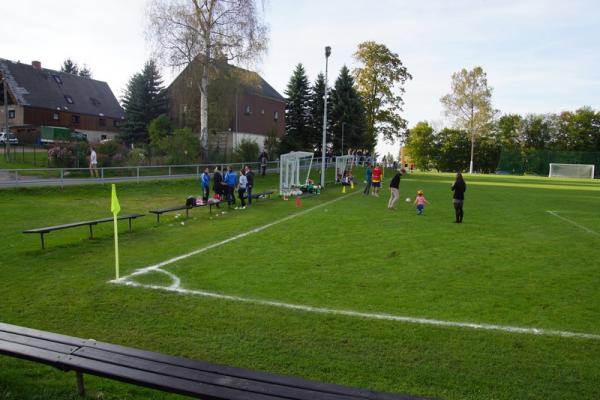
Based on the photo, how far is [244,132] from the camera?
152ft

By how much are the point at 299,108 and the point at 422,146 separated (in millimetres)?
34822

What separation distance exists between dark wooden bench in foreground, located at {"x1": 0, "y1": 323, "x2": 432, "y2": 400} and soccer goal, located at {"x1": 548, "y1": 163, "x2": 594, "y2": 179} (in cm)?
6731

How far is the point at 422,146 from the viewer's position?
249 ft

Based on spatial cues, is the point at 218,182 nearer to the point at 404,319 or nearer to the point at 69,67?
the point at 404,319

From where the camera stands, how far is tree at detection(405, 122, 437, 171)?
248 ft

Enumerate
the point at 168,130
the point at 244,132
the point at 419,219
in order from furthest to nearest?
the point at 244,132 → the point at 168,130 → the point at 419,219

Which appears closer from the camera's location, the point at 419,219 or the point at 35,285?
the point at 35,285

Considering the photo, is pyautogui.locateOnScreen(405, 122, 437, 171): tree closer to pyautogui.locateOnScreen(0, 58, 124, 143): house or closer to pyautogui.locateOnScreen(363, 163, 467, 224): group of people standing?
pyautogui.locateOnScreen(0, 58, 124, 143): house

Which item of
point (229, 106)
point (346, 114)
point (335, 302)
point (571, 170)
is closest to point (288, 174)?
point (335, 302)

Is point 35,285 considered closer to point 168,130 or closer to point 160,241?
point 160,241

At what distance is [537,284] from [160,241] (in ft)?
27.9

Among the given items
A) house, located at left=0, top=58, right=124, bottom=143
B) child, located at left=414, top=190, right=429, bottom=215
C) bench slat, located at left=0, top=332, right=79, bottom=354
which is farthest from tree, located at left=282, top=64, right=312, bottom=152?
bench slat, located at left=0, top=332, right=79, bottom=354

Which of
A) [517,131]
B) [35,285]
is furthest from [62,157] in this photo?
[517,131]

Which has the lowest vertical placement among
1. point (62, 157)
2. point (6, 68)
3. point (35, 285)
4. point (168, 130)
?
point (35, 285)
